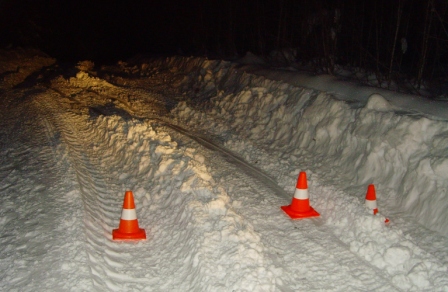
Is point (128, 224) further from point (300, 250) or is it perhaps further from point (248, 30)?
point (248, 30)

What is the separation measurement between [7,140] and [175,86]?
25.5ft

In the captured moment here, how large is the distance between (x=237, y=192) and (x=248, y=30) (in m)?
13.5

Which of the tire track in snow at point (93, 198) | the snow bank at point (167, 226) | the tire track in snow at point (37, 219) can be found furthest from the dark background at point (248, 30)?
the tire track in snow at point (37, 219)

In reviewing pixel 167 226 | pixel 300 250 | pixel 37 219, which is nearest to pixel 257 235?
pixel 300 250

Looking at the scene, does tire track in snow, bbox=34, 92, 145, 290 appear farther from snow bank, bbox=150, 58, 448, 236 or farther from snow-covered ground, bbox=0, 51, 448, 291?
snow bank, bbox=150, 58, 448, 236

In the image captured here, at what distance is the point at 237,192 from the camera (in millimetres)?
6988

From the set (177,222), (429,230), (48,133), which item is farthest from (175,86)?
(429,230)

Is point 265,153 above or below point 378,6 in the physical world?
below

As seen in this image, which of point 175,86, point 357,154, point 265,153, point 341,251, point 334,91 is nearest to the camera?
point 341,251

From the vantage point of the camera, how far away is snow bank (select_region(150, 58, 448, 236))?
6.19 m

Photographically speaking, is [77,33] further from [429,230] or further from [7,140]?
[429,230]

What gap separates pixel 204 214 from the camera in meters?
5.55

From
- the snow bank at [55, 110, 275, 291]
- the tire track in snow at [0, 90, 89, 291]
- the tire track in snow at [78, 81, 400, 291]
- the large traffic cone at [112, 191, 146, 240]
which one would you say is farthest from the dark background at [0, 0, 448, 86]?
the tire track in snow at [0, 90, 89, 291]

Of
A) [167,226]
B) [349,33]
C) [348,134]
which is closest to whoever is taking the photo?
[167,226]
